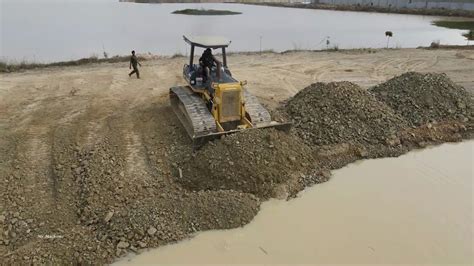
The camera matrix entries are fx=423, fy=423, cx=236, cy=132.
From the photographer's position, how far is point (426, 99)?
1098 centimetres

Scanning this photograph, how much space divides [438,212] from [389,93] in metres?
4.88

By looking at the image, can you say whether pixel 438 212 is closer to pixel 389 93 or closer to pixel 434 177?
pixel 434 177

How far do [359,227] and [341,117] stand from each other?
12.1 feet

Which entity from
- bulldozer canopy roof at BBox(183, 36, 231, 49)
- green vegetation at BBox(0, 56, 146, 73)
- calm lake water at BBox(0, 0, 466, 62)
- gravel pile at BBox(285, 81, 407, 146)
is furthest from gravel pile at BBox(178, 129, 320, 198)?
calm lake water at BBox(0, 0, 466, 62)

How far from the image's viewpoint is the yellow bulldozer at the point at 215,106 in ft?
27.9

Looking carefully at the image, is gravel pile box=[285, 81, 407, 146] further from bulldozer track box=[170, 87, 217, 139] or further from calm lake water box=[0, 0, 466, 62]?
calm lake water box=[0, 0, 466, 62]

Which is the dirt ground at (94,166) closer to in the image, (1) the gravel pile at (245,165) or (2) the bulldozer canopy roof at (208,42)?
(1) the gravel pile at (245,165)

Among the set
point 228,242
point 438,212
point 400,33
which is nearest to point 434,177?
point 438,212

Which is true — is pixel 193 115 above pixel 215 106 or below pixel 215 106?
below

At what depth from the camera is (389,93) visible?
1151cm

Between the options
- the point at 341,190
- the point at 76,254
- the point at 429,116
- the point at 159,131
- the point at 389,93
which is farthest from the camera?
the point at 389,93

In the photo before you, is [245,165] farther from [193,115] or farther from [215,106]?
[193,115]

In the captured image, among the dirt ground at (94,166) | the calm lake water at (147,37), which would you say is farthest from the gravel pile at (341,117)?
the calm lake water at (147,37)

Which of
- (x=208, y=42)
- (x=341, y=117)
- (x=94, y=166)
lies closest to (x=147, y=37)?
(x=208, y=42)
